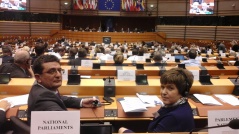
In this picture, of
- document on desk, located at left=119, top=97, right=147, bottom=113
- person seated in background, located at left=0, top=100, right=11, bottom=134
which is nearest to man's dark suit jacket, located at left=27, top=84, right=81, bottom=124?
person seated in background, located at left=0, top=100, right=11, bottom=134

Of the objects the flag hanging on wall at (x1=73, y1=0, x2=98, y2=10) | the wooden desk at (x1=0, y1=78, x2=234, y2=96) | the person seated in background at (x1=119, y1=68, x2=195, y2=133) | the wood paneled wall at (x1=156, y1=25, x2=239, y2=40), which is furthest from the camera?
the flag hanging on wall at (x1=73, y1=0, x2=98, y2=10)

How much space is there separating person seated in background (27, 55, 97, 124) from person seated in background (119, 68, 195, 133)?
634 millimetres

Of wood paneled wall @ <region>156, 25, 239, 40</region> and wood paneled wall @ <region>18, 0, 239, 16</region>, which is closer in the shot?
wood paneled wall @ <region>156, 25, 239, 40</region>

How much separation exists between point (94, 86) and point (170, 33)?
63.1 ft

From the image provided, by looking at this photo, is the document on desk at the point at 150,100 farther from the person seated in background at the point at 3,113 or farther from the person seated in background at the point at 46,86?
the person seated in background at the point at 3,113

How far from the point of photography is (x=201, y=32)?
2088 cm

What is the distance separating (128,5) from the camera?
22.9m

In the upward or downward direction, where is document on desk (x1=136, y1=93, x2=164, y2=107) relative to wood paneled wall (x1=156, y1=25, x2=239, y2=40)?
downward

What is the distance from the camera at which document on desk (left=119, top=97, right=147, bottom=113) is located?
3.26 m

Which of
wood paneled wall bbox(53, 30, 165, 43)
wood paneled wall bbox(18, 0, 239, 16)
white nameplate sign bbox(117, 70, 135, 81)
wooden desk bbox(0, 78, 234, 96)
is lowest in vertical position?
wooden desk bbox(0, 78, 234, 96)

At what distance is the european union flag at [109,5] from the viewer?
23.0 metres

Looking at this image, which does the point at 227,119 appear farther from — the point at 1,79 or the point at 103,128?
the point at 1,79

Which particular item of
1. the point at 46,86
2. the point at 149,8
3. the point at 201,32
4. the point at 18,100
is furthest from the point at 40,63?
the point at 149,8

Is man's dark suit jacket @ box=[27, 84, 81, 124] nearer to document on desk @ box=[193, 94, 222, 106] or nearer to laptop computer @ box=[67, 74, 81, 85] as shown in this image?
laptop computer @ box=[67, 74, 81, 85]
